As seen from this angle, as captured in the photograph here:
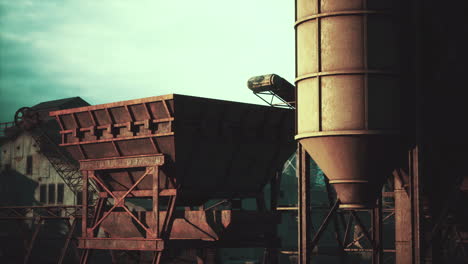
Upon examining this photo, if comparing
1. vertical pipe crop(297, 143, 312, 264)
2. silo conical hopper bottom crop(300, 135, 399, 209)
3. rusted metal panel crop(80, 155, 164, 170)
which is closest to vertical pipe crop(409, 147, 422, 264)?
silo conical hopper bottom crop(300, 135, 399, 209)

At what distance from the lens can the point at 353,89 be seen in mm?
13195

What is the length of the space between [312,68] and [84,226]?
10232 millimetres

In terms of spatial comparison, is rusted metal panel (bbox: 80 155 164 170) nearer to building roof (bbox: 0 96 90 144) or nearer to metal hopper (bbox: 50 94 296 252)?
metal hopper (bbox: 50 94 296 252)

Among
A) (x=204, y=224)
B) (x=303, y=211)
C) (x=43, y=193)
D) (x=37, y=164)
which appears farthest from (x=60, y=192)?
(x=303, y=211)

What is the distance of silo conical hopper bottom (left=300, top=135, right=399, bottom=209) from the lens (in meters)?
13.4

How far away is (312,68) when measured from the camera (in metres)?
13.8

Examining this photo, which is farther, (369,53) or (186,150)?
(186,150)

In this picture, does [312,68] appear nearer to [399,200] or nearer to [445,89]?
[445,89]

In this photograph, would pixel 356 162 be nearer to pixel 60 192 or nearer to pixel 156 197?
pixel 156 197

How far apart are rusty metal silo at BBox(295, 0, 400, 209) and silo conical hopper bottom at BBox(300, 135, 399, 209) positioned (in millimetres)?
22

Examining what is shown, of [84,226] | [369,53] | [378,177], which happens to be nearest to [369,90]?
[369,53]

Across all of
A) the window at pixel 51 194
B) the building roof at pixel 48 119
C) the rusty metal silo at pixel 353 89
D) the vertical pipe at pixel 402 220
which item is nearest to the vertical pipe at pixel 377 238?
the vertical pipe at pixel 402 220

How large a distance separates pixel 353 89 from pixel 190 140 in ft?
20.1

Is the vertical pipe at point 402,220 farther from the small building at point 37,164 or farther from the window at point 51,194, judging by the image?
the window at point 51,194
